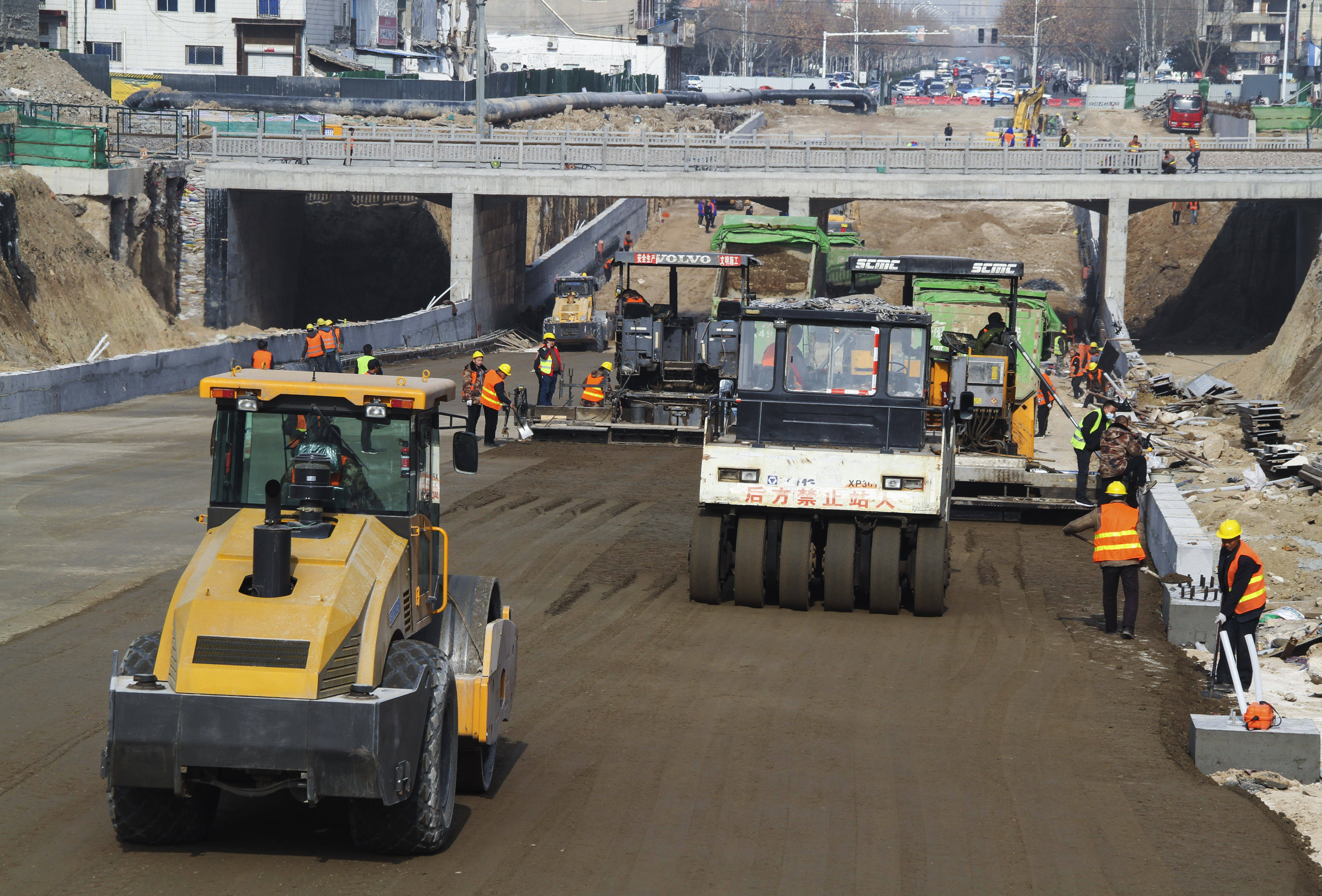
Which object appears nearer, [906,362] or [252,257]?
[906,362]

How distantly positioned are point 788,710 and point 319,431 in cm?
462

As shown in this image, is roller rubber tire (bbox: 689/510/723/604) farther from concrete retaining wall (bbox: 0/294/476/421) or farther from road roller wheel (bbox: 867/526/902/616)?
concrete retaining wall (bbox: 0/294/476/421)

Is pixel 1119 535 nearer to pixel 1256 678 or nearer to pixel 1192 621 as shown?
pixel 1192 621

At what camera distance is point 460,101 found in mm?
67812

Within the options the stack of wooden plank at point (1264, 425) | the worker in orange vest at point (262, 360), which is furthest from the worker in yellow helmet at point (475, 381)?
the stack of wooden plank at point (1264, 425)

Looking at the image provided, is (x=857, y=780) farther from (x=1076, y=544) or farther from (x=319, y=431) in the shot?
(x=1076, y=544)

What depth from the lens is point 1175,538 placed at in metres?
14.7

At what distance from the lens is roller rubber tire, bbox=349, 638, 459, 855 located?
6949 millimetres

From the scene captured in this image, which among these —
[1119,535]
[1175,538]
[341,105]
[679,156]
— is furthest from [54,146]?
[1119,535]

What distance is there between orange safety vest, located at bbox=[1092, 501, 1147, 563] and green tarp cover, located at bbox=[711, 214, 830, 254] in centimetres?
2323

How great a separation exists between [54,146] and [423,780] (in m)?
35.9

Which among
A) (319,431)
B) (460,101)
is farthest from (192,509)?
(460,101)

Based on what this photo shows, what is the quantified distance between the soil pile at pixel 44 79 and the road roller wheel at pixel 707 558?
4531 centimetres

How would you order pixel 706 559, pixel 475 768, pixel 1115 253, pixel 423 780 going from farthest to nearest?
1. pixel 1115 253
2. pixel 706 559
3. pixel 475 768
4. pixel 423 780
